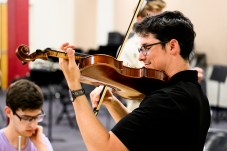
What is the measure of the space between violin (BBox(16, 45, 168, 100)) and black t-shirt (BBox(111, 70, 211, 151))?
150 millimetres

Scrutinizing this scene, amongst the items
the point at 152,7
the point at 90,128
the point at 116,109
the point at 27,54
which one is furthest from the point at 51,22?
the point at 90,128

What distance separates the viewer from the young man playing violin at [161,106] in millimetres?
1303

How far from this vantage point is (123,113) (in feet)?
5.95

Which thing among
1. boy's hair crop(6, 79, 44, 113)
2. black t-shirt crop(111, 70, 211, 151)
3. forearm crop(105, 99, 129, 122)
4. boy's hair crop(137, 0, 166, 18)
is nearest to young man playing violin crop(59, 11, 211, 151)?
black t-shirt crop(111, 70, 211, 151)

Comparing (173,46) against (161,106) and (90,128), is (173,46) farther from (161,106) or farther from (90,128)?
(90,128)

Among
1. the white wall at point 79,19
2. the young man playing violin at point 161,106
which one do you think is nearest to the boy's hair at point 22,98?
the young man playing violin at point 161,106

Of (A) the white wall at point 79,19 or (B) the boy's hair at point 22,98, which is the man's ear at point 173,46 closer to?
(B) the boy's hair at point 22,98

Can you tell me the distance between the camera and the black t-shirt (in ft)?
4.26

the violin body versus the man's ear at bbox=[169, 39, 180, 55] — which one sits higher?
the man's ear at bbox=[169, 39, 180, 55]

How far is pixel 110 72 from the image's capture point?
61.3 inches

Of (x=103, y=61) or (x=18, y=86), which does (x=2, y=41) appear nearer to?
(x=18, y=86)

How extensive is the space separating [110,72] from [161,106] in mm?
314

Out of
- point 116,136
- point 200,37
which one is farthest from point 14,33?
point 116,136

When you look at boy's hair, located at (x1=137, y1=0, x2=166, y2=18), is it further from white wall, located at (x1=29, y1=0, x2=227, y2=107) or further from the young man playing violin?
white wall, located at (x1=29, y1=0, x2=227, y2=107)
